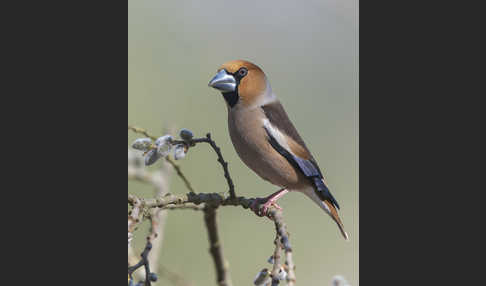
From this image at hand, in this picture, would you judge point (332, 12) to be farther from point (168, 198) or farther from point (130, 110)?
point (168, 198)

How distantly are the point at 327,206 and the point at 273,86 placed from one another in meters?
0.69

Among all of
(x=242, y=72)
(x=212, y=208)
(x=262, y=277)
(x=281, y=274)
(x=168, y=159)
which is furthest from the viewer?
(x=242, y=72)

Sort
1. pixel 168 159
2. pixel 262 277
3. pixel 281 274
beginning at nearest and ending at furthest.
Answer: pixel 281 274
pixel 262 277
pixel 168 159

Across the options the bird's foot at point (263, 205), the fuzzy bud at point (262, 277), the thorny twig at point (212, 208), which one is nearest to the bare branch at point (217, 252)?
the thorny twig at point (212, 208)

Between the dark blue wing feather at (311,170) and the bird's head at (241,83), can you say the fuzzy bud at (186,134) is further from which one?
the dark blue wing feather at (311,170)

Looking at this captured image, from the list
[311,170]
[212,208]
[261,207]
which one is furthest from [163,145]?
[311,170]

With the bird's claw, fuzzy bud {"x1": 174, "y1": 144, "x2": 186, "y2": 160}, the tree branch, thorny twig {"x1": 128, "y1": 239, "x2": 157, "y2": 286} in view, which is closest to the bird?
the bird's claw

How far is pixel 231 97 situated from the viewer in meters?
3.06

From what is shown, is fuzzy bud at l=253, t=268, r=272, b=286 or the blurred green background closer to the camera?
fuzzy bud at l=253, t=268, r=272, b=286

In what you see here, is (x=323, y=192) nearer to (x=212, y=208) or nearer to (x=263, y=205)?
(x=263, y=205)

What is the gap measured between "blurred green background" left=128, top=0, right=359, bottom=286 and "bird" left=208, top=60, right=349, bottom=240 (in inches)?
2.2

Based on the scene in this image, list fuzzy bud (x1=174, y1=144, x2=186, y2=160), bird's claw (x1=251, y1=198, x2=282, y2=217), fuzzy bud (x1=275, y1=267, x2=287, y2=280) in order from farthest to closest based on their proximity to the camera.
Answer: bird's claw (x1=251, y1=198, x2=282, y2=217)
fuzzy bud (x1=174, y1=144, x2=186, y2=160)
fuzzy bud (x1=275, y1=267, x2=287, y2=280)

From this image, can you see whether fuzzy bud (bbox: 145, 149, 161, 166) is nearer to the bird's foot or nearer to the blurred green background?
the blurred green background

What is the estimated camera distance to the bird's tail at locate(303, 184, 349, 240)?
2.78 m
